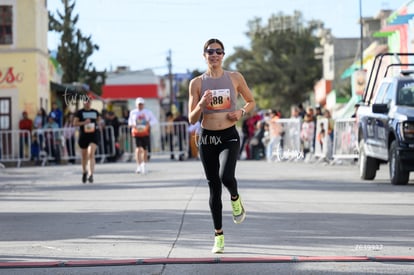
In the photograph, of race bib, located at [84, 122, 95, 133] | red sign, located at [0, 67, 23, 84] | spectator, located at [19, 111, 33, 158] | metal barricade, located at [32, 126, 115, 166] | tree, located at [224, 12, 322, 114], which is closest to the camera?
race bib, located at [84, 122, 95, 133]

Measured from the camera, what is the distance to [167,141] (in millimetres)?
36188

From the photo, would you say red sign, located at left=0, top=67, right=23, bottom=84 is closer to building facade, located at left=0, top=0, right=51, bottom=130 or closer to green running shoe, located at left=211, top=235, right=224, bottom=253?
building facade, located at left=0, top=0, right=51, bottom=130

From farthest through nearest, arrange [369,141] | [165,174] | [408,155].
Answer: [165,174], [369,141], [408,155]

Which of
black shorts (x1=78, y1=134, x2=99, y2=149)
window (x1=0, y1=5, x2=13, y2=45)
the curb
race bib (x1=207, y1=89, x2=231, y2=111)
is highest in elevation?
window (x1=0, y1=5, x2=13, y2=45)

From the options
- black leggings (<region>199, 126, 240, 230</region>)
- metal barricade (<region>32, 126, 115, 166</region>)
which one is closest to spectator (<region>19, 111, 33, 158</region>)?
metal barricade (<region>32, 126, 115, 166</region>)

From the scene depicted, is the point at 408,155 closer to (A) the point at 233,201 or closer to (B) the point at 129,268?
(A) the point at 233,201

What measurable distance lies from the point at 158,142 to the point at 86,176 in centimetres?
1514

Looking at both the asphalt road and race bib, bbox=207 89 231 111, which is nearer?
the asphalt road

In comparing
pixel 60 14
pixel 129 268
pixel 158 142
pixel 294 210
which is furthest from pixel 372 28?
pixel 129 268

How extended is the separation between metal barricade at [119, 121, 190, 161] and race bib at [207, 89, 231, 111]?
1012 inches

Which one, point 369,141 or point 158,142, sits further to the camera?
point 158,142

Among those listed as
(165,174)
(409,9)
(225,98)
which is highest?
(409,9)

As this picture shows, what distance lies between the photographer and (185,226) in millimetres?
11734

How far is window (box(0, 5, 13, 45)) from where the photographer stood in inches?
1506
